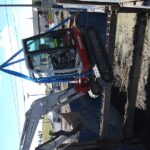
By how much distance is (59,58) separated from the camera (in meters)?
7.12

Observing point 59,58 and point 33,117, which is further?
point 59,58

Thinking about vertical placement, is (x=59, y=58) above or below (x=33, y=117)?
above

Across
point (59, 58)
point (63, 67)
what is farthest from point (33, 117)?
point (59, 58)

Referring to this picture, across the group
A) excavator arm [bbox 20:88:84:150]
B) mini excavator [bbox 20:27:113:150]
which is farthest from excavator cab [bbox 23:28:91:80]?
excavator arm [bbox 20:88:84:150]

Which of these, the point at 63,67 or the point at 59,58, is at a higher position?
the point at 59,58

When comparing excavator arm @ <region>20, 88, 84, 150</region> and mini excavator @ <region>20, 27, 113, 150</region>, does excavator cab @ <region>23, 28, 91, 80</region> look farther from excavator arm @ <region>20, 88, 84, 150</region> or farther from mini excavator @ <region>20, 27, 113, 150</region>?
excavator arm @ <region>20, 88, 84, 150</region>

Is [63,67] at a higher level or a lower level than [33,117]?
higher

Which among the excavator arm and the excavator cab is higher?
the excavator cab

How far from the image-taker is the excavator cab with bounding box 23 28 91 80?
6.95m

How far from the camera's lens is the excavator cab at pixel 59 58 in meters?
6.95

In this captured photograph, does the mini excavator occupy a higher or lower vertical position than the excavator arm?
higher

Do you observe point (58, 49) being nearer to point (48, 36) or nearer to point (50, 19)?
point (48, 36)

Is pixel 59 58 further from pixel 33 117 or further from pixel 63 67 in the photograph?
pixel 33 117

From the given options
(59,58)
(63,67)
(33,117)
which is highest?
(59,58)
